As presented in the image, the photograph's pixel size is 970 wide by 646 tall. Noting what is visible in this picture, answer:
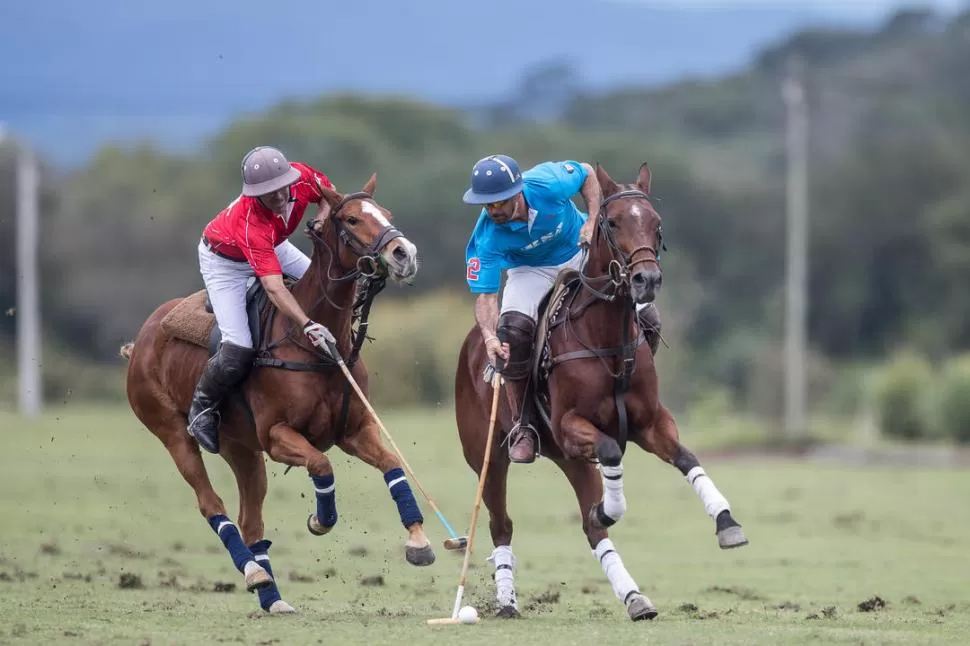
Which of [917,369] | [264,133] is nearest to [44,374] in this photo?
[917,369]

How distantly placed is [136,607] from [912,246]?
59.0 m

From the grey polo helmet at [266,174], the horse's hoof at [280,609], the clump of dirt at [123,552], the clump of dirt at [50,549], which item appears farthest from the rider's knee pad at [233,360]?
the clump of dirt at [50,549]

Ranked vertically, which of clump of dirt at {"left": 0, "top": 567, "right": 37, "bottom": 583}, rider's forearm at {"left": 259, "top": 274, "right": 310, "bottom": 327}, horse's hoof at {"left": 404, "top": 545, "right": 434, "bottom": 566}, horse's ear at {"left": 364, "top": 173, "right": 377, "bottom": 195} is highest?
horse's ear at {"left": 364, "top": 173, "right": 377, "bottom": 195}

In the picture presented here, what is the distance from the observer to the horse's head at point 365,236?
10312mm

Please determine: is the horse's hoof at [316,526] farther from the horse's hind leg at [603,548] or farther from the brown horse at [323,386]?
the horse's hind leg at [603,548]

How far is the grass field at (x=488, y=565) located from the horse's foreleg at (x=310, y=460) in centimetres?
67

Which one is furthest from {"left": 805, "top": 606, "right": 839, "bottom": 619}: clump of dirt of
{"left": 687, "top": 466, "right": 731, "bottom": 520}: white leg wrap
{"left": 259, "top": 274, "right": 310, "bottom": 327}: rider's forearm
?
{"left": 259, "top": 274, "right": 310, "bottom": 327}: rider's forearm

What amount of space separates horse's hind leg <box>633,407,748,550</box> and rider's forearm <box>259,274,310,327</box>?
87.5 inches

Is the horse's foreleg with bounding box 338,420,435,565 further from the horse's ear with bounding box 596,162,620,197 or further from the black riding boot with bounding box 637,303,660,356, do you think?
the horse's ear with bounding box 596,162,620,197

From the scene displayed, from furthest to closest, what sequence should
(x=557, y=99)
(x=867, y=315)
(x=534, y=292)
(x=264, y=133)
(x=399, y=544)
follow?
(x=557, y=99) → (x=264, y=133) → (x=867, y=315) → (x=399, y=544) → (x=534, y=292)

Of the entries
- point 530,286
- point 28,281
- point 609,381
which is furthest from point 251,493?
point 28,281

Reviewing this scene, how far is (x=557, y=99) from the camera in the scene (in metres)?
156

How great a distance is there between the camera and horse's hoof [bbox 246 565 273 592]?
10.7 metres

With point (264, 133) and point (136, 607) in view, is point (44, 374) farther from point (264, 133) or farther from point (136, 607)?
point (264, 133)
